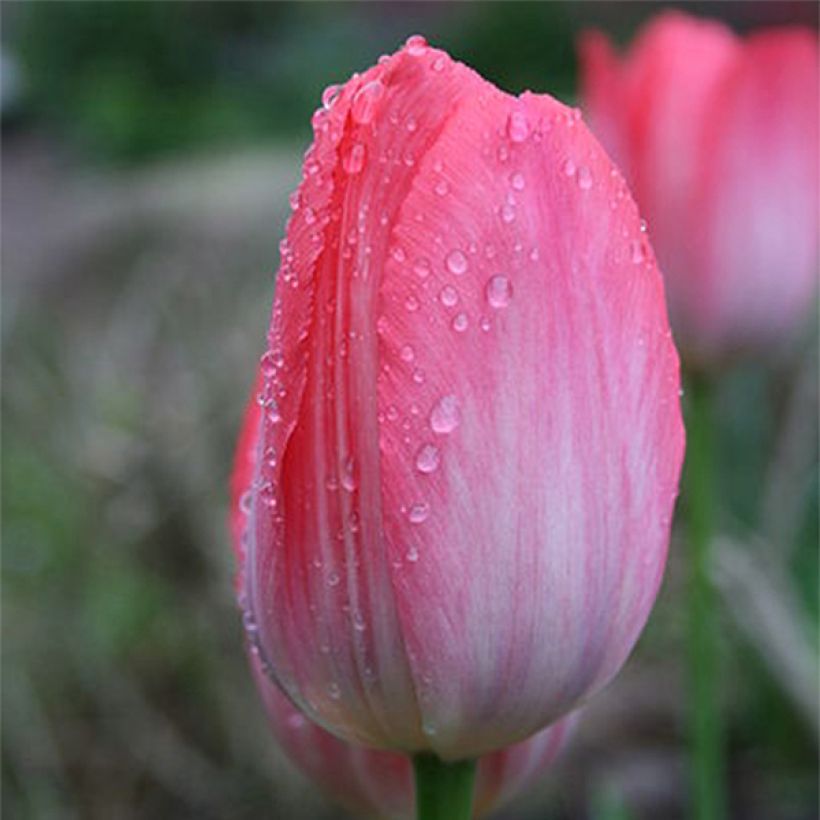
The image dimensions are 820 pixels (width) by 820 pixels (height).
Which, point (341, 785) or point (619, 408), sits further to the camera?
point (341, 785)

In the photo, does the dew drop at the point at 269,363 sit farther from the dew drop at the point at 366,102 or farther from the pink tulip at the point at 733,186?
the pink tulip at the point at 733,186

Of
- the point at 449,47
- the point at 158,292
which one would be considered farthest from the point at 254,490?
the point at 449,47

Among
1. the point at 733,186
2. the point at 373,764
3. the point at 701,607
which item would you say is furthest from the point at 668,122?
the point at 373,764

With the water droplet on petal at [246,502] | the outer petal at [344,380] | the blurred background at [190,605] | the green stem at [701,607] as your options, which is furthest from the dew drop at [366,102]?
the blurred background at [190,605]

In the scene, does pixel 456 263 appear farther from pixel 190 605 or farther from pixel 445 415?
pixel 190 605

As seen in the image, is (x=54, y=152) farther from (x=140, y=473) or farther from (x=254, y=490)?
(x=254, y=490)

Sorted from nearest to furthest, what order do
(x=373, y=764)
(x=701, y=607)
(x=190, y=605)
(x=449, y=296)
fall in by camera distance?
(x=449, y=296) < (x=373, y=764) < (x=701, y=607) < (x=190, y=605)
